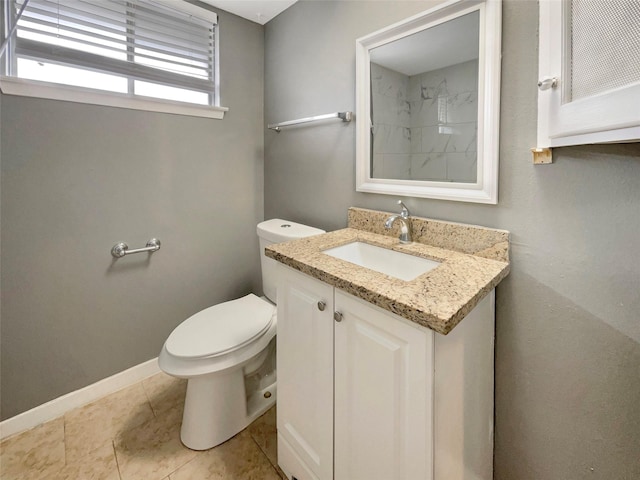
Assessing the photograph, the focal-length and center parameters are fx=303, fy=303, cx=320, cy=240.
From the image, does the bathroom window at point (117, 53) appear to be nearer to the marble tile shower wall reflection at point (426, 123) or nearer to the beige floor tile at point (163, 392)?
the marble tile shower wall reflection at point (426, 123)

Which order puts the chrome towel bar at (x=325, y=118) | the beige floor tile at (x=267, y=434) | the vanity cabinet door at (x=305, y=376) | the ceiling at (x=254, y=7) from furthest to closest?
the ceiling at (x=254, y=7), the chrome towel bar at (x=325, y=118), the beige floor tile at (x=267, y=434), the vanity cabinet door at (x=305, y=376)

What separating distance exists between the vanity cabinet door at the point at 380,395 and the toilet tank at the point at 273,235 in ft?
2.27

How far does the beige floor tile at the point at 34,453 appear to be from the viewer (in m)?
1.21

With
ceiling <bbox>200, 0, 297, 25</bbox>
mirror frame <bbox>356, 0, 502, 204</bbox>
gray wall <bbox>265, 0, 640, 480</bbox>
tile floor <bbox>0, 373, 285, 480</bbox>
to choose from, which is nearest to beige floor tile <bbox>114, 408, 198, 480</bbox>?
tile floor <bbox>0, 373, 285, 480</bbox>

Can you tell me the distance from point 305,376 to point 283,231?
2.49 ft

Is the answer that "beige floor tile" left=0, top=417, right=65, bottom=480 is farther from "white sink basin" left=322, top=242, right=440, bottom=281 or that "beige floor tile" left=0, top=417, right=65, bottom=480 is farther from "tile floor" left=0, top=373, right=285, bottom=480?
"white sink basin" left=322, top=242, right=440, bottom=281

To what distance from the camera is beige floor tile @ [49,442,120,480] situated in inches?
46.8

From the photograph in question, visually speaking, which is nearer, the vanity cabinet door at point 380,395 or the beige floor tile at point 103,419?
the vanity cabinet door at point 380,395

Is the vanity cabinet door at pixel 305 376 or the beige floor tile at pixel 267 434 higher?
the vanity cabinet door at pixel 305 376

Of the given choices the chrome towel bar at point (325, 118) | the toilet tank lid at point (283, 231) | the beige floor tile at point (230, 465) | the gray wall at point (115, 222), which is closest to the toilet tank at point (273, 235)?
the toilet tank lid at point (283, 231)

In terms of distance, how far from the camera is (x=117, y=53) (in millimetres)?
1511

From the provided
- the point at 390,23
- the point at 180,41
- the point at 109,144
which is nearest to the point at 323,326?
the point at 390,23

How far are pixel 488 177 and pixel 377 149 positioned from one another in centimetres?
51

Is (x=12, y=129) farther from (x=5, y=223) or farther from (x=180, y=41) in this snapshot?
(x=180, y=41)
